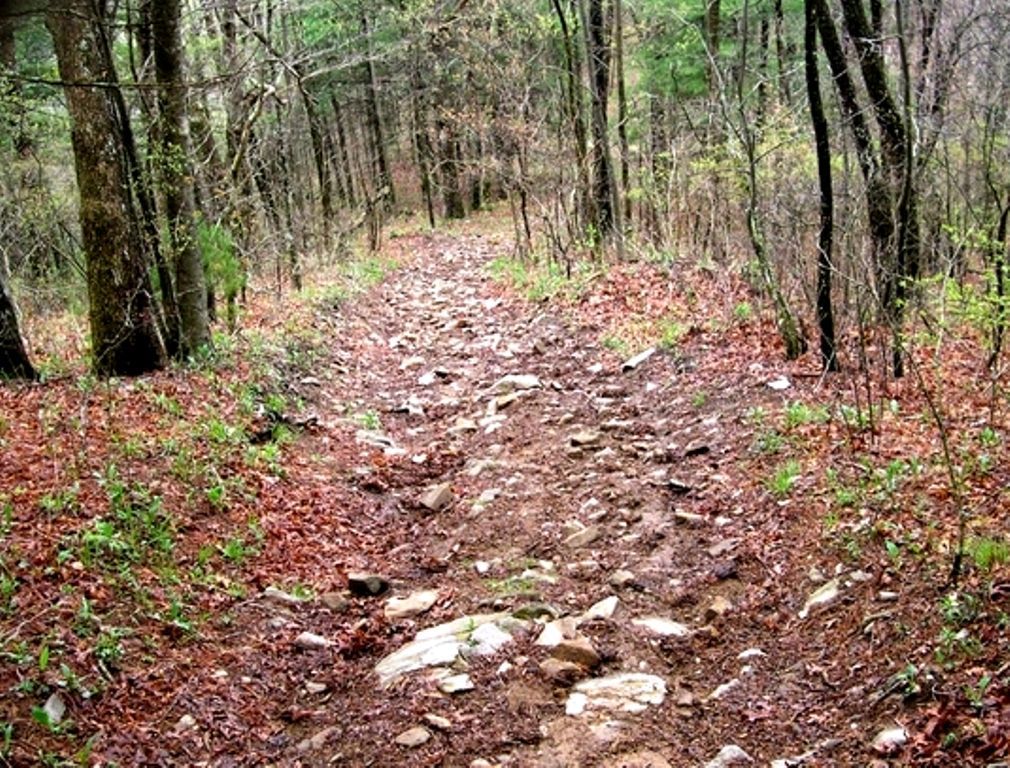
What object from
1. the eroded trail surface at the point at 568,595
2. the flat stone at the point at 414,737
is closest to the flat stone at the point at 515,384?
the eroded trail surface at the point at 568,595

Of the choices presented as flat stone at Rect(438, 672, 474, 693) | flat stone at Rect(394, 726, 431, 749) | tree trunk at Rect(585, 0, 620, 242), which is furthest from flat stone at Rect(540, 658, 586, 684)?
tree trunk at Rect(585, 0, 620, 242)

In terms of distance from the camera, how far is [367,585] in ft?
18.1

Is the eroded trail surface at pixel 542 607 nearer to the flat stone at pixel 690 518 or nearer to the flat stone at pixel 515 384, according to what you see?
the flat stone at pixel 690 518

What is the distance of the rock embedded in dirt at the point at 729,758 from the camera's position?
3.58 metres

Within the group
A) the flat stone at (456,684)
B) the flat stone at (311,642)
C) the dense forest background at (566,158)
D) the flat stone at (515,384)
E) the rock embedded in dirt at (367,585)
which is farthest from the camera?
the flat stone at (515,384)

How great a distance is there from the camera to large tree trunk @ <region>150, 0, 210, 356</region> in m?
8.72

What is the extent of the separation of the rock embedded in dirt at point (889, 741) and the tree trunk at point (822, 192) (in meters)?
4.08

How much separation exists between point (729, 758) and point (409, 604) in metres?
2.26

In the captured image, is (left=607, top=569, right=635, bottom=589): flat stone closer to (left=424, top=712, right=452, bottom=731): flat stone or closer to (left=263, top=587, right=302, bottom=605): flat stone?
(left=424, top=712, right=452, bottom=731): flat stone

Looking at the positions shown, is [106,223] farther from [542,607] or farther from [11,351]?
[542,607]

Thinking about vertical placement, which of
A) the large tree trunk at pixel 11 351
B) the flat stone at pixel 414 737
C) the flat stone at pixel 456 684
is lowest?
the flat stone at pixel 414 737

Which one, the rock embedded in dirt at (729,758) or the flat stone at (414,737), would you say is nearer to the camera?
the rock embedded in dirt at (729,758)

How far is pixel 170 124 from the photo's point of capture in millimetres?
8969

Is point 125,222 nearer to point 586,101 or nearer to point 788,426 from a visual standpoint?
point 788,426
